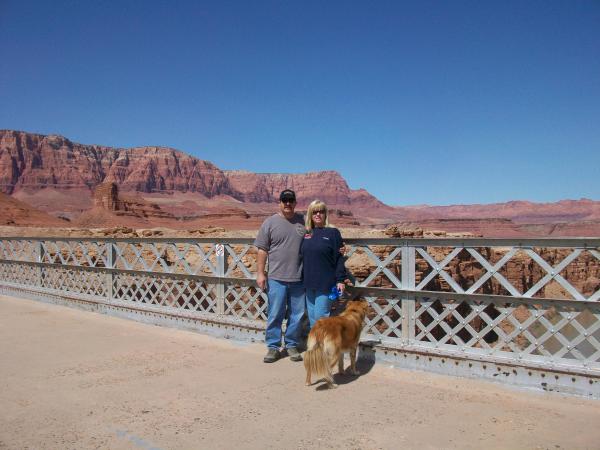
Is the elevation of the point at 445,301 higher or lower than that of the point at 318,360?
higher

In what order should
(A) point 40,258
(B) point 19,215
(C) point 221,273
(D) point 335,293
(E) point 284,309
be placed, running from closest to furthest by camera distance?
1. (D) point 335,293
2. (E) point 284,309
3. (C) point 221,273
4. (A) point 40,258
5. (B) point 19,215

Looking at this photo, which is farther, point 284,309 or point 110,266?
point 110,266

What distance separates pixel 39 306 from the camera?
916 cm

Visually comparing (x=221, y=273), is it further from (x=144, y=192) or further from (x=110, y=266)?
(x=144, y=192)

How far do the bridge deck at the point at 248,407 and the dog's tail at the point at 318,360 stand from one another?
188 millimetres

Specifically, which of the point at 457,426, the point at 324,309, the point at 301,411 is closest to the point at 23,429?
the point at 301,411

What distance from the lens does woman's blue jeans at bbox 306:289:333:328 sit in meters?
→ 4.93

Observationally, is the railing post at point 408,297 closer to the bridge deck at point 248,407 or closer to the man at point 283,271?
the bridge deck at point 248,407

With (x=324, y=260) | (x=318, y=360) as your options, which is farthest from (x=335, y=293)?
(x=318, y=360)

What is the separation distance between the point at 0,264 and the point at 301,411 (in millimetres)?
10859

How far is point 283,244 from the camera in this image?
520cm

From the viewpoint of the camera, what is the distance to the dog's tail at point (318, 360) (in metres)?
4.23

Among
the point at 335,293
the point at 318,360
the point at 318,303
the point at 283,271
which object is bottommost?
the point at 318,360

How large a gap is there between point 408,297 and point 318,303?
3.20ft
